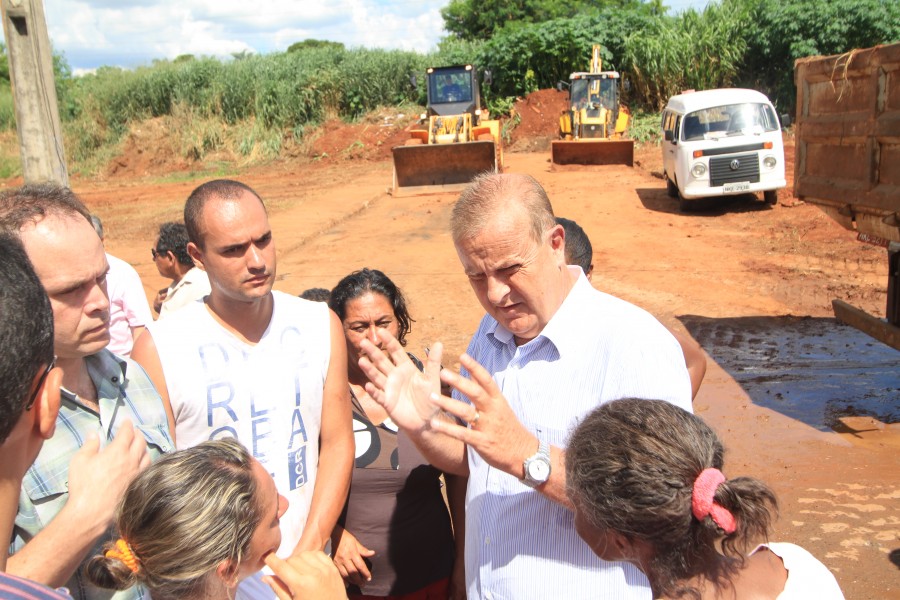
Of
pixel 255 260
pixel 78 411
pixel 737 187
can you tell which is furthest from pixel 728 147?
pixel 78 411

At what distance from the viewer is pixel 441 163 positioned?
17594 millimetres

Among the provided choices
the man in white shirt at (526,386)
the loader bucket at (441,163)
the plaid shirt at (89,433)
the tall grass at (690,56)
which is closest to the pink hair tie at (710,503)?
the man in white shirt at (526,386)

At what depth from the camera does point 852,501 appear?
15.9ft

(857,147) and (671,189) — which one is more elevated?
(857,147)

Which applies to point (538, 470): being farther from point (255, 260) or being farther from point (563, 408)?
point (255, 260)

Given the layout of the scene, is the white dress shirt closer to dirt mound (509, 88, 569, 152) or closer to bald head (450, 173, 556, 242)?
bald head (450, 173, 556, 242)

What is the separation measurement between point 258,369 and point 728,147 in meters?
13.0

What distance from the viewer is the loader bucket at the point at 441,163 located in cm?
1741

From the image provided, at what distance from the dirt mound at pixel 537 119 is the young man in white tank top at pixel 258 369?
2368cm

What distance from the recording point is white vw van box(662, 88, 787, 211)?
13930 millimetres

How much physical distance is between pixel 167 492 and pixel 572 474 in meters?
0.96

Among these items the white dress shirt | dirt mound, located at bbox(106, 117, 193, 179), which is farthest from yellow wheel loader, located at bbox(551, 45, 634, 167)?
the white dress shirt

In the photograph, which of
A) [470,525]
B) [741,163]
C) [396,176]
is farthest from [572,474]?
[396,176]

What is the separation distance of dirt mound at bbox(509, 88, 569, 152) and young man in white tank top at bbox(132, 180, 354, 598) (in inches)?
932
